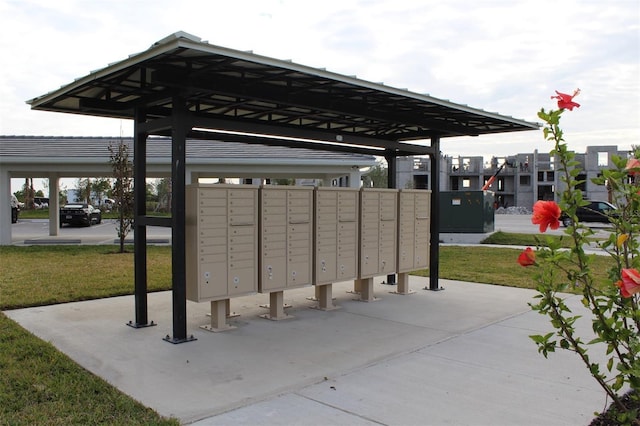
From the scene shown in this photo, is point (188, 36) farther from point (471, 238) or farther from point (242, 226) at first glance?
point (471, 238)

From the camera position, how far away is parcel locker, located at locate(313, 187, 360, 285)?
288 inches

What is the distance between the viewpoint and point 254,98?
593 cm

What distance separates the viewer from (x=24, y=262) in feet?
41.4

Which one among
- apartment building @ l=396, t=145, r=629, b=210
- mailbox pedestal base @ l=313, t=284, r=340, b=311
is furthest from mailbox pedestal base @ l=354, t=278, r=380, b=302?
apartment building @ l=396, t=145, r=629, b=210

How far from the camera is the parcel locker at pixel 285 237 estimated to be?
6.63 metres

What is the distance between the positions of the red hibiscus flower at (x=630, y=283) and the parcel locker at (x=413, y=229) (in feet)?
19.4

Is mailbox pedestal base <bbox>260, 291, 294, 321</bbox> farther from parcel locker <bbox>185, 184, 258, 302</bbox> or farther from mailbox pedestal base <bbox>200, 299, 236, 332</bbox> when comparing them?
mailbox pedestal base <bbox>200, 299, 236, 332</bbox>

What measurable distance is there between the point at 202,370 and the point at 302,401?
3.89 ft

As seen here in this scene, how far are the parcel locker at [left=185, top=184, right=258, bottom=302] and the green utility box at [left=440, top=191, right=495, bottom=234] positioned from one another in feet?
49.3

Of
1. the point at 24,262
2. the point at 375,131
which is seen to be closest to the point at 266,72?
the point at 375,131

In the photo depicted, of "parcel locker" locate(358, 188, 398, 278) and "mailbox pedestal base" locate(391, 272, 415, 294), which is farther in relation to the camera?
"mailbox pedestal base" locate(391, 272, 415, 294)

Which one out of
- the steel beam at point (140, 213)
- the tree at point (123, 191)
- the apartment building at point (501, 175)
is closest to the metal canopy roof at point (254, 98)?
the steel beam at point (140, 213)

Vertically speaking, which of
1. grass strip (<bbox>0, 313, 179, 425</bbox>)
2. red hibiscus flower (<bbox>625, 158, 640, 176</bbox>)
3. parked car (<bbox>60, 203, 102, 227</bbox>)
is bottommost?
grass strip (<bbox>0, 313, 179, 425</bbox>)

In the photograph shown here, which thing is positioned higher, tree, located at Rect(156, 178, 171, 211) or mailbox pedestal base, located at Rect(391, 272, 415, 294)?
tree, located at Rect(156, 178, 171, 211)
